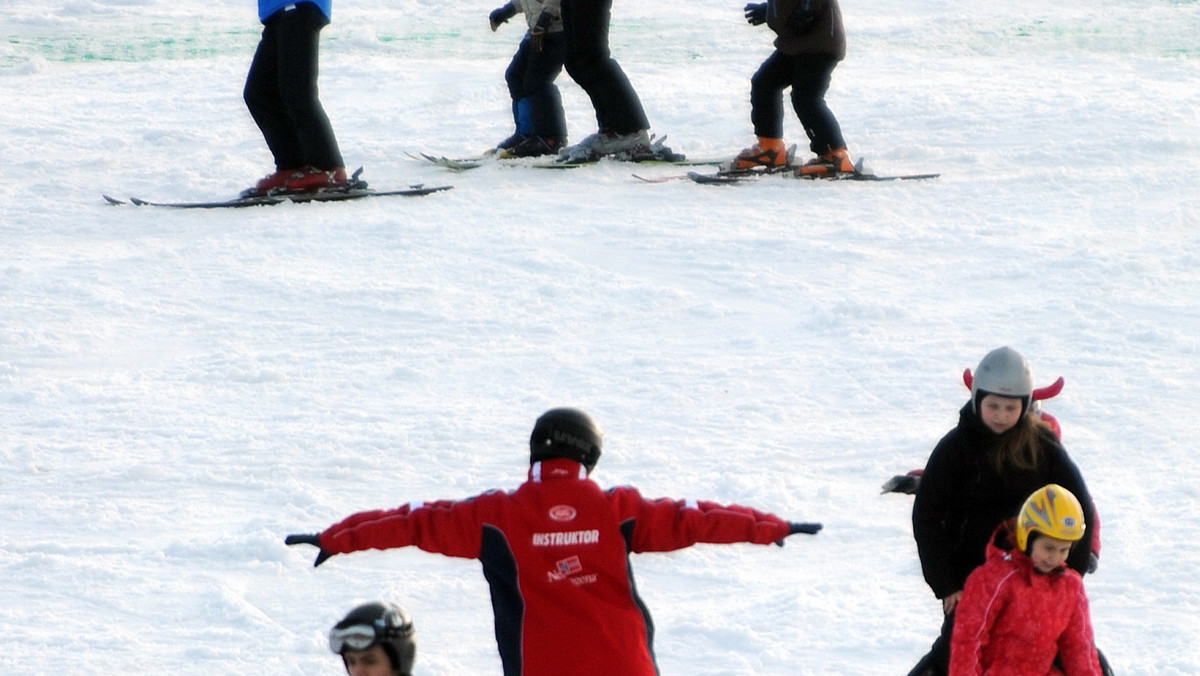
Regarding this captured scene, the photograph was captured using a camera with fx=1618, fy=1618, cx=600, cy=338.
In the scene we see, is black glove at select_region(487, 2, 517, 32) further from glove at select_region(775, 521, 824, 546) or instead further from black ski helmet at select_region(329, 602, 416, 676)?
black ski helmet at select_region(329, 602, 416, 676)

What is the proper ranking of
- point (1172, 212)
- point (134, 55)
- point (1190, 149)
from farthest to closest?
point (134, 55) → point (1190, 149) → point (1172, 212)

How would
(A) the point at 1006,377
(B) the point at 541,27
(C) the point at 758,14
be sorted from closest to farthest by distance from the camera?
1. (A) the point at 1006,377
2. (C) the point at 758,14
3. (B) the point at 541,27

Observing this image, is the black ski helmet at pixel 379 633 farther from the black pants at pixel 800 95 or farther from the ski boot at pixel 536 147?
the ski boot at pixel 536 147

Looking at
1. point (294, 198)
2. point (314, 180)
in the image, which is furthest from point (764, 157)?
point (294, 198)

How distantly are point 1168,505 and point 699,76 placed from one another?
8.16 m

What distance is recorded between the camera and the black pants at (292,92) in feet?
24.4

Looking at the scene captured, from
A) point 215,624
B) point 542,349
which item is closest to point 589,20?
point 542,349

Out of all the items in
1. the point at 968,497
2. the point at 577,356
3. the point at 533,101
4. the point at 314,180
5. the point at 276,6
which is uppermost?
the point at 276,6

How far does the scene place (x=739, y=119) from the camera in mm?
10453

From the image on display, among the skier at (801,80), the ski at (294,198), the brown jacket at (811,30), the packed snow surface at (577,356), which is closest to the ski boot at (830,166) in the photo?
the skier at (801,80)

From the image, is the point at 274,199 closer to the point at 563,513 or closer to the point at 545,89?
the point at 545,89

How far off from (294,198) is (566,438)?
543 centimetres

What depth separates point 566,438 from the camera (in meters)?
2.79

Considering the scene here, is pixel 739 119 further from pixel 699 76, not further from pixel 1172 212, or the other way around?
pixel 1172 212
